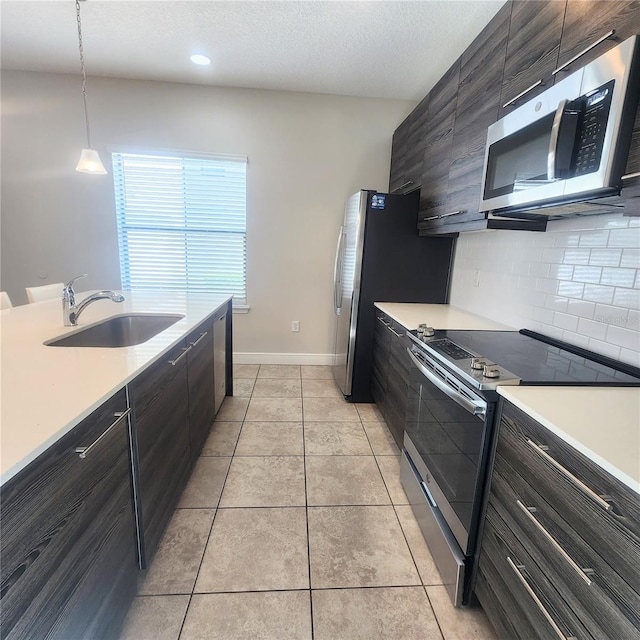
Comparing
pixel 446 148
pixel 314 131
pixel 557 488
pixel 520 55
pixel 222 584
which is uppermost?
pixel 314 131

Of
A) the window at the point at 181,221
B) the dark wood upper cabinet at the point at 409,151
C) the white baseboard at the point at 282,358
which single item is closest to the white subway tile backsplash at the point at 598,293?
the dark wood upper cabinet at the point at 409,151

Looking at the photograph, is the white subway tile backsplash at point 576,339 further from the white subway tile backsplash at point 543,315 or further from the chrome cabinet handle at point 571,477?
the chrome cabinet handle at point 571,477

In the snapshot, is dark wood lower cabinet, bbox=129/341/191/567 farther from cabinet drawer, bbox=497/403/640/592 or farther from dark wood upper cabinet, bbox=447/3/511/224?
dark wood upper cabinet, bbox=447/3/511/224

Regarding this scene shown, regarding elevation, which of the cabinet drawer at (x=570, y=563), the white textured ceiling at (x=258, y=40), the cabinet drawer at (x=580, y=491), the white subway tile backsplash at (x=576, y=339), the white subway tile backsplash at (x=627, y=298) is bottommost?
the cabinet drawer at (x=570, y=563)

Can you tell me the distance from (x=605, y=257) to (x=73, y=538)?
2116mm

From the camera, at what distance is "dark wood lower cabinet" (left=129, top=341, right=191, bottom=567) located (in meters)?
1.26

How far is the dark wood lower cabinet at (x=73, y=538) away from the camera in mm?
694

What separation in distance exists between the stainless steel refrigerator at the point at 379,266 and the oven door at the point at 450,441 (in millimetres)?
1098

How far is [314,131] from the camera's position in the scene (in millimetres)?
3551

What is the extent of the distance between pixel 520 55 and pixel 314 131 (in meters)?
2.35

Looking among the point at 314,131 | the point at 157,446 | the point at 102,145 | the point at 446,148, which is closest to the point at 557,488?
the point at 157,446

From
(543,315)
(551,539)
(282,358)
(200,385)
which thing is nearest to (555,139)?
(543,315)

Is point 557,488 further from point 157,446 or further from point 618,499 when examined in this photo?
point 157,446

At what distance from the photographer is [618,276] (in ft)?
4.65
